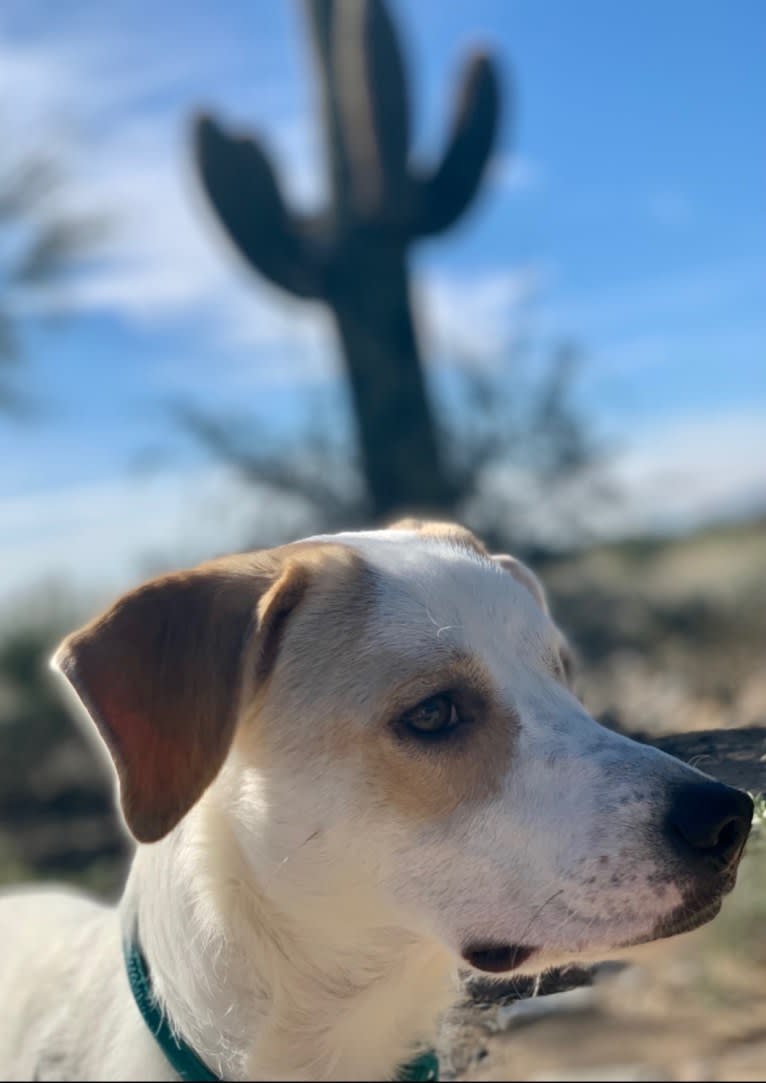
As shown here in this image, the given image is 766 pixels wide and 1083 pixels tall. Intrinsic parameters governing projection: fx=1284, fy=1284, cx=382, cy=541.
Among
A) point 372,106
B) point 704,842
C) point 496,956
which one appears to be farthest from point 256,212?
point 704,842

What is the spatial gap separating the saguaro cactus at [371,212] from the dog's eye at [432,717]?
686 cm

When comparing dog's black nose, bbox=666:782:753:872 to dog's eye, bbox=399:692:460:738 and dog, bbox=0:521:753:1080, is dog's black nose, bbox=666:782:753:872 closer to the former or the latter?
dog, bbox=0:521:753:1080

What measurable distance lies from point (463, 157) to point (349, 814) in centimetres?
791

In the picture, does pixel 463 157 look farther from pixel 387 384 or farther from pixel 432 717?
pixel 432 717

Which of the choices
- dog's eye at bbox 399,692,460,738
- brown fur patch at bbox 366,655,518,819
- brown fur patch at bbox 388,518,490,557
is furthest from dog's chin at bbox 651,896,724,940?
brown fur patch at bbox 388,518,490,557

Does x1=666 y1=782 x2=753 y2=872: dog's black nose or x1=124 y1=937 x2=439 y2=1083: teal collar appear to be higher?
x1=666 y1=782 x2=753 y2=872: dog's black nose

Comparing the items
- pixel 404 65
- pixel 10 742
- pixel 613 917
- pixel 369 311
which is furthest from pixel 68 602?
pixel 613 917

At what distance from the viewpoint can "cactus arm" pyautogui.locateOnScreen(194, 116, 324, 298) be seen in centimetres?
911

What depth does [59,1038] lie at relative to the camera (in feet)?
8.54

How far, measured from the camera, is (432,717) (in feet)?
7.64

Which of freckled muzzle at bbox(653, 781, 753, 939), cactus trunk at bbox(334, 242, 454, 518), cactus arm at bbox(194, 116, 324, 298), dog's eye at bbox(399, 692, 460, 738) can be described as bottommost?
cactus trunk at bbox(334, 242, 454, 518)

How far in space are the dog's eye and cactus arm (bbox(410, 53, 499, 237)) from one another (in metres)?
7.69

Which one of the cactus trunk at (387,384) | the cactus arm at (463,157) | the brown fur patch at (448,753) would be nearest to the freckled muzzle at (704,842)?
the brown fur patch at (448,753)

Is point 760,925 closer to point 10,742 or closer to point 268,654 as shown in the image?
point 268,654
